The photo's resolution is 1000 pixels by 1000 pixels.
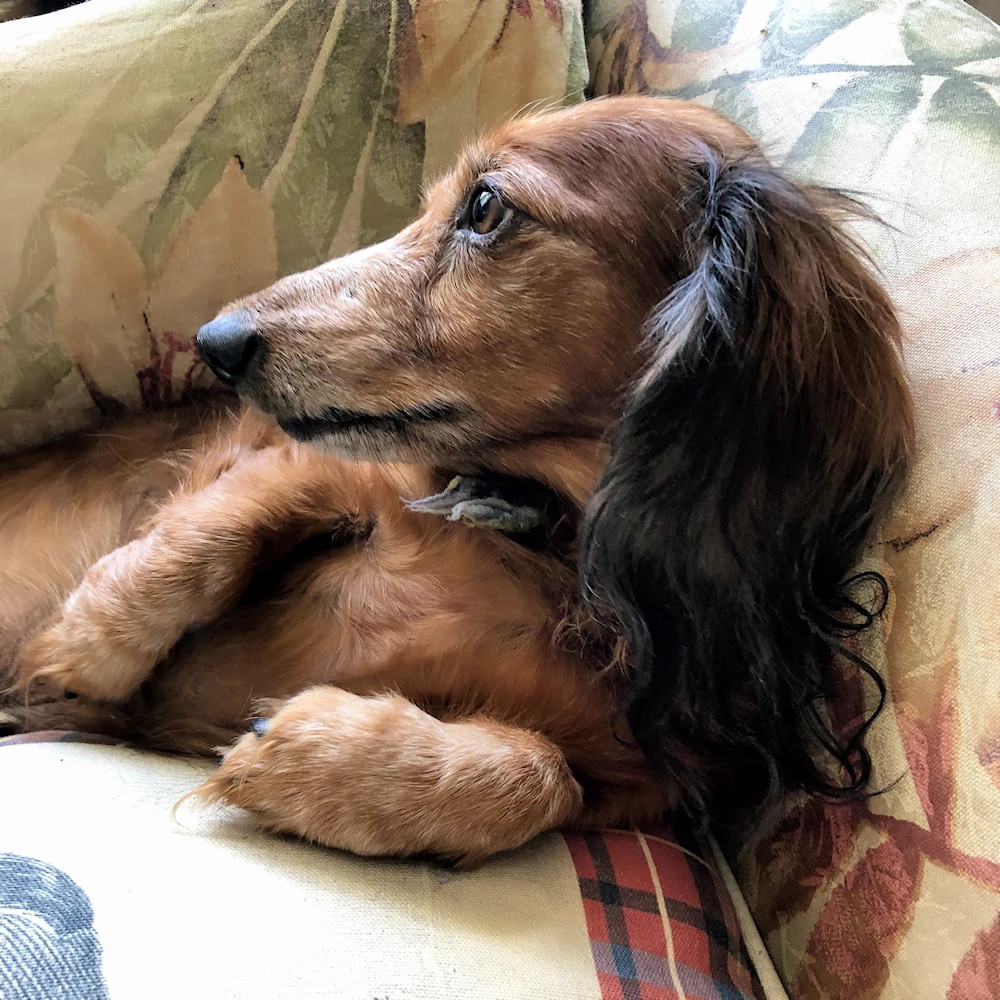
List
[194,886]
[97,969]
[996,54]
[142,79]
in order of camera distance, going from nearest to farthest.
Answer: [97,969] < [194,886] < [996,54] < [142,79]

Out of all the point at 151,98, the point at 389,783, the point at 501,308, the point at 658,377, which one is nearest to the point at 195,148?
the point at 151,98

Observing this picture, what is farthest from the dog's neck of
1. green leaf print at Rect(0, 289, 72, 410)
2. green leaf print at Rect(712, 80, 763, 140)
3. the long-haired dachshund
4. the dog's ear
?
green leaf print at Rect(0, 289, 72, 410)

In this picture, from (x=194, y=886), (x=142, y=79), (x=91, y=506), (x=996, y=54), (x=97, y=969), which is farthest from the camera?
(x=91, y=506)

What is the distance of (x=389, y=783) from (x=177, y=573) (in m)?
0.46

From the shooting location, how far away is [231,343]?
3.94 feet

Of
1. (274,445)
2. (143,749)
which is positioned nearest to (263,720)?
(143,749)

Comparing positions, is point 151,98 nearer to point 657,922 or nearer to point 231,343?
point 231,343

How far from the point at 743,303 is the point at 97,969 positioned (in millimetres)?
857

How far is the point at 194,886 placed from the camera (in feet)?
2.82

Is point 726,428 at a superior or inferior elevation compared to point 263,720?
superior

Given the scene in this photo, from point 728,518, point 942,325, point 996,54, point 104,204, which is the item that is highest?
point 996,54

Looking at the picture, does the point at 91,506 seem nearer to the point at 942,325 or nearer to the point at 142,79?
the point at 142,79

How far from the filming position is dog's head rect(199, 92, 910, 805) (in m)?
0.93

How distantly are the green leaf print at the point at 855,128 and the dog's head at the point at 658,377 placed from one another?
15 centimetres
